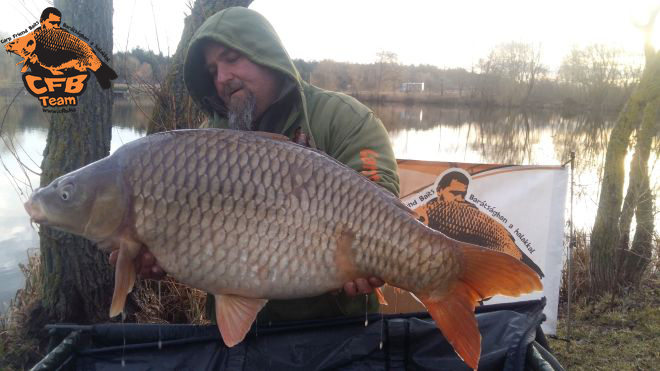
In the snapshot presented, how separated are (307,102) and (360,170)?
0.93ft

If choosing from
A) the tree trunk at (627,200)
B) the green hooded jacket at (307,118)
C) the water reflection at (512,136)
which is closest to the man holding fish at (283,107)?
the green hooded jacket at (307,118)

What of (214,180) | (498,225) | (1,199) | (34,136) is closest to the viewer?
(214,180)

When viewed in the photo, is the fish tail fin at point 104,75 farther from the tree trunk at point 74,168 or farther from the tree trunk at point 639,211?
the tree trunk at point 639,211

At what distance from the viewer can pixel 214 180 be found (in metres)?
1.01

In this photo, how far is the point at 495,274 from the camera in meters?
1.01

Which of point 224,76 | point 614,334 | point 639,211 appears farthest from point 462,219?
point 224,76

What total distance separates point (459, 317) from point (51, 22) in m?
2.23

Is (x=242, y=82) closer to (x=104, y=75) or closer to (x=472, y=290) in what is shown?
(x=472, y=290)

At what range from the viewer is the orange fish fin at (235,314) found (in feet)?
3.46

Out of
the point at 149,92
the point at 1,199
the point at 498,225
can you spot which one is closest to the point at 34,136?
the point at 1,199

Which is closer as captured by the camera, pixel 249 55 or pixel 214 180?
pixel 214 180

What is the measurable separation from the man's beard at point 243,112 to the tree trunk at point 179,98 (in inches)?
48.6

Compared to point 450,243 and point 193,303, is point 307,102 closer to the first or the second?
point 450,243

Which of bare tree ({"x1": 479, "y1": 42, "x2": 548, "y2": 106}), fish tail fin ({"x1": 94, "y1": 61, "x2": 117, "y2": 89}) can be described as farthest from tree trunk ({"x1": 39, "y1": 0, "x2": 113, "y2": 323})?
bare tree ({"x1": 479, "y1": 42, "x2": 548, "y2": 106})
